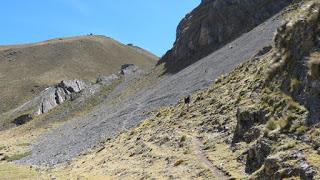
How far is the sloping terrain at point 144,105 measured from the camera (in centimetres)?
6366

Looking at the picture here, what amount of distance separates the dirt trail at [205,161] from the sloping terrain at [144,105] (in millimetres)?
23788

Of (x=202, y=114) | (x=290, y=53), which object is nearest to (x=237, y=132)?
(x=290, y=53)

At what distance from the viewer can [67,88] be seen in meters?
144

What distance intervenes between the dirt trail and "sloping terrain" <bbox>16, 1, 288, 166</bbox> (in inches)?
937

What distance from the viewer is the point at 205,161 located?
31.3 meters

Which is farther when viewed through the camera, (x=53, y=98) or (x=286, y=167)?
(x=53, y=98)

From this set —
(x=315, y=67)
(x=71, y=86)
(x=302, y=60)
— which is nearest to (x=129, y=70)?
(x=71, y=86)

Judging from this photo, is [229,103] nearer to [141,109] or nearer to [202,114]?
[202,114]

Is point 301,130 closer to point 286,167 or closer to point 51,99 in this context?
point 286,167

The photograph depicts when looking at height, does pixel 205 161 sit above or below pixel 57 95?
below

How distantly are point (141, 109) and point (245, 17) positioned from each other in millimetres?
35301

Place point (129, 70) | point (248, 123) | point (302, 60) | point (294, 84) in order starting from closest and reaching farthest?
point (294, 84) → point (302, 60) → point (248, 123) → point (129, 70)

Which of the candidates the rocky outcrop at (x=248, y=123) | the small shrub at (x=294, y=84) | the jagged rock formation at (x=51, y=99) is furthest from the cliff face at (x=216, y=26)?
the small shrub at (x=294, y=84)

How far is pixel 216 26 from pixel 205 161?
2808 inches
